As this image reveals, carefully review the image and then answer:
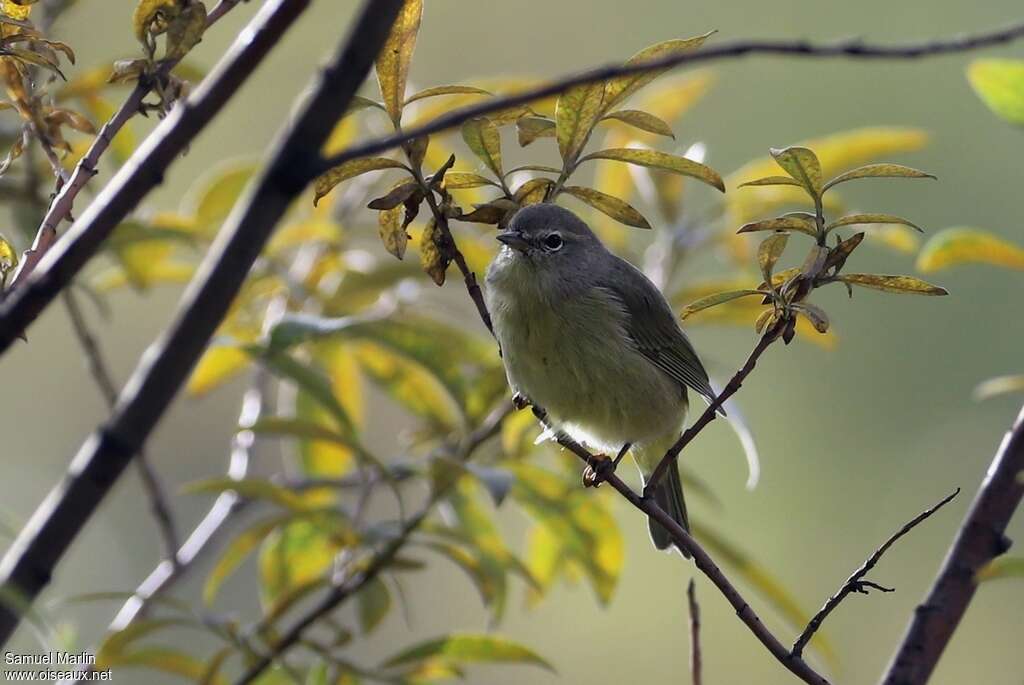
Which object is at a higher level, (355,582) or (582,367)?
(582,367)

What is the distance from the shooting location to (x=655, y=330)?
376 centimetres

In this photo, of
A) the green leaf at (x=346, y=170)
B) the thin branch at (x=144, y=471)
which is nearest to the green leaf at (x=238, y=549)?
the thin branch at (x=144, y=471)

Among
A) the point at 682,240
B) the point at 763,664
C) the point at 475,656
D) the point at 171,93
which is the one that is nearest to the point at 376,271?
the point at 682,240

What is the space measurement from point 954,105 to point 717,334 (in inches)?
84.8

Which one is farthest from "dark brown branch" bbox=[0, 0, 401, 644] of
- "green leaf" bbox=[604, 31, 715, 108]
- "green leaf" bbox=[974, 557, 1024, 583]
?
"green leaf" bbox=[974, 557, 1024, 583]

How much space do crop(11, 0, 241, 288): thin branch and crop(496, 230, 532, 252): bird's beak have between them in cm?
165

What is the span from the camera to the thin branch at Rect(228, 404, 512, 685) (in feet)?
7.89

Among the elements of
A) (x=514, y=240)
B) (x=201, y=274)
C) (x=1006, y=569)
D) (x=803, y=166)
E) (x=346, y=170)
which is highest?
(x=514, y=240)

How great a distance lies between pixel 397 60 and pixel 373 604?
1.38m

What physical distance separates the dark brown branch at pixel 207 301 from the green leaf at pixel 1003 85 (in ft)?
5.29

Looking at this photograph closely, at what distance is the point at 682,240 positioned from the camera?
147 inches

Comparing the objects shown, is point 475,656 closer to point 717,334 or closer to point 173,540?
point 173,540

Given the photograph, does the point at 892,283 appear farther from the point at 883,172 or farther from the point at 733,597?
the point at 733,597

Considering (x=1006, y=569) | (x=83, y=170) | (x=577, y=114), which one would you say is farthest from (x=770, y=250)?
(x=83, y=170)
